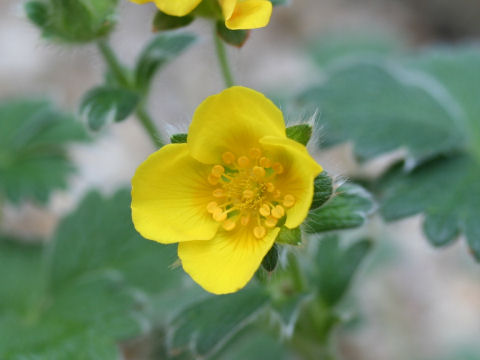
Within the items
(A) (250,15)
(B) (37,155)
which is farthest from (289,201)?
(B) (37,155)

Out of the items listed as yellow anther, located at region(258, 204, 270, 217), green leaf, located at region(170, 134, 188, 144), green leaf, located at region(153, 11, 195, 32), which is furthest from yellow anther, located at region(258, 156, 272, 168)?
green leaf, located at region(153, 11, 195, 32)

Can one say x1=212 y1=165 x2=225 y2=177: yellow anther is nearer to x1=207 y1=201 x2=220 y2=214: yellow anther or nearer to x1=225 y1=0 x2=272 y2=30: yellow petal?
x1=207 y1=201 x2=220 y2=214: yellow anther

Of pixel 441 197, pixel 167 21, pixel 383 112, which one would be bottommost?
pixel 441 197

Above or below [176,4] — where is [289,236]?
below

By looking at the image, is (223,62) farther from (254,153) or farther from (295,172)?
(295,172)

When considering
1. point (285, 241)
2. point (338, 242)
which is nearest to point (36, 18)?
point (285, 241)
